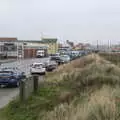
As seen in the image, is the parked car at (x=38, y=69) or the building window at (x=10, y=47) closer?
the parked car at (x=38, y=69)

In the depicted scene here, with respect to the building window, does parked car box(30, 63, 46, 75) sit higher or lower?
lower

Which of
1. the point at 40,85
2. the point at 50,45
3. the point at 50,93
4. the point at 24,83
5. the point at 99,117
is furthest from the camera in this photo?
the point at 50,45

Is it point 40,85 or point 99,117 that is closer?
point 99,117

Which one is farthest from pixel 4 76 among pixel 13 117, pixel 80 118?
pixel 80 118

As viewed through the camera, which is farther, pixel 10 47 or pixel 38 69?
pixel 10 47

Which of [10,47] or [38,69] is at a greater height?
[10,47]

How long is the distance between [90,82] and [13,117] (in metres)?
6.06

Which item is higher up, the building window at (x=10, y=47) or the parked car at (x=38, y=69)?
the building window at (x=10, y=47)

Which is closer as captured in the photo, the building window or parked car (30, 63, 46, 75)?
parked car (30, 63, 46, 75)

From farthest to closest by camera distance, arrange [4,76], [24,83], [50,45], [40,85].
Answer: [50,45], [4,76], [40,85], [24,83]

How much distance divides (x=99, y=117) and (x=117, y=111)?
2.20 ft

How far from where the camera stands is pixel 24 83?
50.7ft

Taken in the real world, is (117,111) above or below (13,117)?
above

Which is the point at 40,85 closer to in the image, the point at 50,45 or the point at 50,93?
the point at 50,93
